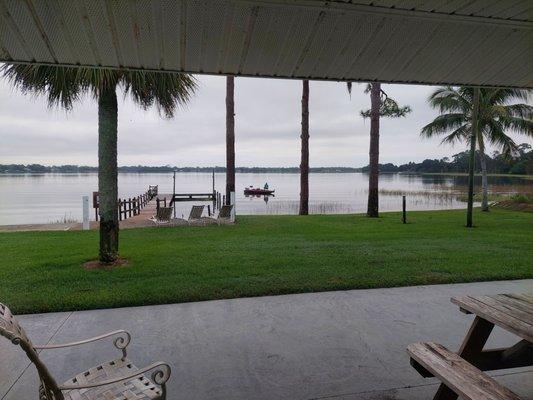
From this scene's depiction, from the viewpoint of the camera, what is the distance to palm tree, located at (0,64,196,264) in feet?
Result: 23.5

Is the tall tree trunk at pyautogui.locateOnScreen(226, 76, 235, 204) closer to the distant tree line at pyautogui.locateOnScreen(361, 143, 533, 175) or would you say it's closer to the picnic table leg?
the picnic table leg

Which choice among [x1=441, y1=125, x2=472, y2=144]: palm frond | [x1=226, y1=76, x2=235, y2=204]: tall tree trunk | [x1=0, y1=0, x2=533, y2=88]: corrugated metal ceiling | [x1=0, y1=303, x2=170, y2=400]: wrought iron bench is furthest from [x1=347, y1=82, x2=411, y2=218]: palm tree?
[x1=0, y1=303, x2=170, y2=400]: wrought iron bench

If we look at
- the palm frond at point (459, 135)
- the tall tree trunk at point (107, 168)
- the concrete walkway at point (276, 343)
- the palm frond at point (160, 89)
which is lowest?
the concrete walkway at point (276, 343)

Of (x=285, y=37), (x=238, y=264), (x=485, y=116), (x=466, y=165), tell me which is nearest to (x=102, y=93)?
(x=238, y=264)

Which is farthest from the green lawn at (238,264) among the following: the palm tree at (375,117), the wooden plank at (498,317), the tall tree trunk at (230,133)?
the tall tree trunk at (230,133)

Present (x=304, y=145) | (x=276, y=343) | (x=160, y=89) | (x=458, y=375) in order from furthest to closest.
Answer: (x=304, y=145) < (x=160, y=89) < (x=276, y=343) < (x=458, y=375)

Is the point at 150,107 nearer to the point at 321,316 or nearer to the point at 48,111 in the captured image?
the point at 48,111

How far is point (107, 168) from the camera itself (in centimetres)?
717

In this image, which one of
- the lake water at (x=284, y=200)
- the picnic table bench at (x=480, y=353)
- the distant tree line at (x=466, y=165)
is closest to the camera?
the picnic table bench at (x=480, y=353)

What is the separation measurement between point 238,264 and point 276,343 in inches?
138

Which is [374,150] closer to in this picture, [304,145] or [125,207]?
[304,145]

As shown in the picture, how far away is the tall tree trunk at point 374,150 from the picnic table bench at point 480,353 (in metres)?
15.3

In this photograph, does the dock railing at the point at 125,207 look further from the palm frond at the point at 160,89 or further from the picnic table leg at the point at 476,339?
the picnic table leg at the point at 476,339

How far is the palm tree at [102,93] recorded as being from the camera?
7164 millimetres
